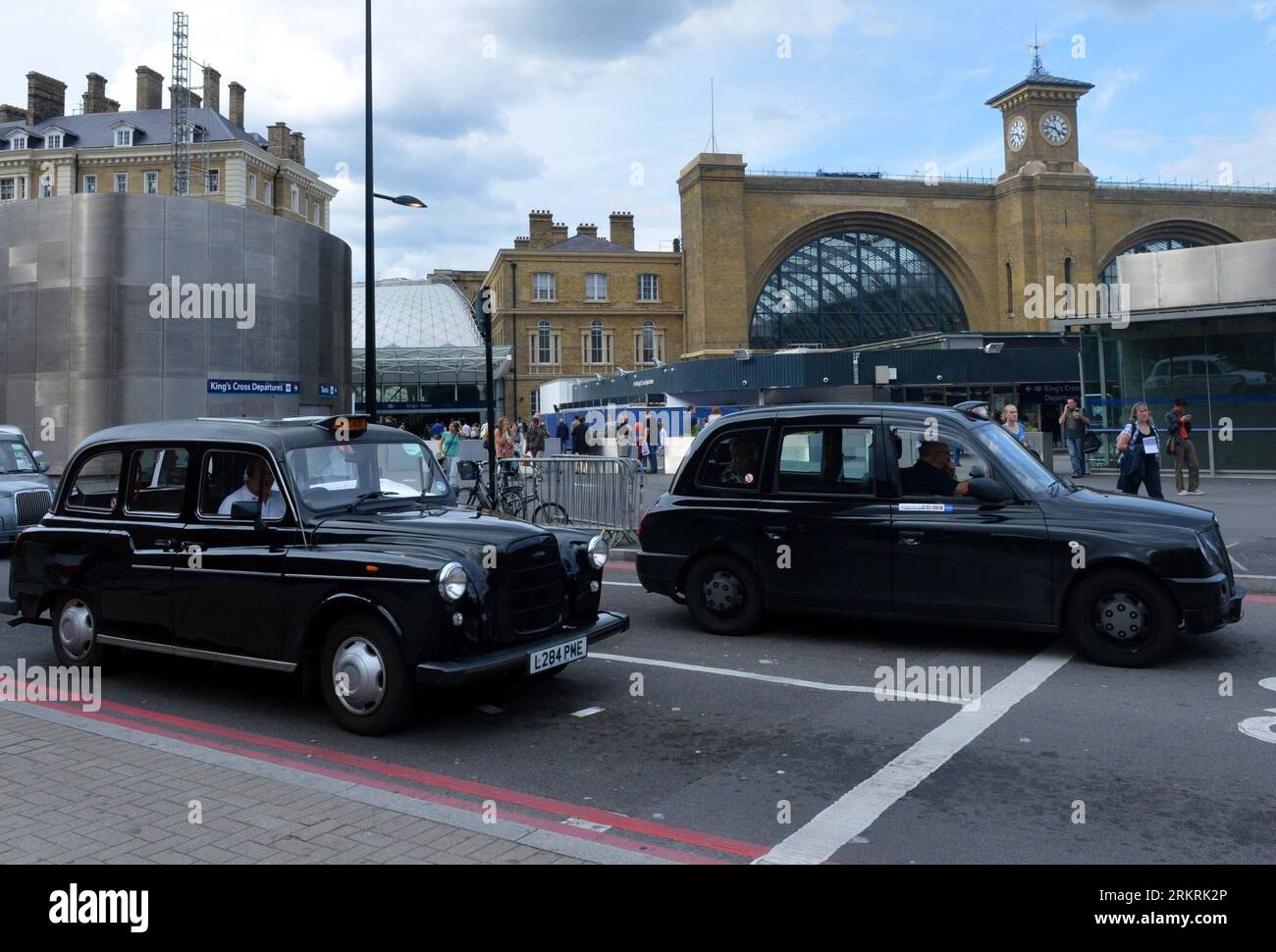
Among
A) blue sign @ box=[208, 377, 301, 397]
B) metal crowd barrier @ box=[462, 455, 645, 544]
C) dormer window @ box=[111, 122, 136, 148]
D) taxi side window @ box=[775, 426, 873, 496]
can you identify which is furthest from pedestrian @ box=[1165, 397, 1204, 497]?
dormer window @ box=[111, 122, 136, 148]

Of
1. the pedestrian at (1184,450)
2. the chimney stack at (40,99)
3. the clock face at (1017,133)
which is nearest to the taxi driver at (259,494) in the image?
the pedestrian at (1184,450)

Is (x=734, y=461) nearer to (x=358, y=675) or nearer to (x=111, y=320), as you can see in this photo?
(x=358, y=675)

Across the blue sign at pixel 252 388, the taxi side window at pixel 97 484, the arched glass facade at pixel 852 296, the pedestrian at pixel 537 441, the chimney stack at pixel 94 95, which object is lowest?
the taxi side window at pixel 97 484

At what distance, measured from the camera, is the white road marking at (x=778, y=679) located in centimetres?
648

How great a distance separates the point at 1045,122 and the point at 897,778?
6879 cm

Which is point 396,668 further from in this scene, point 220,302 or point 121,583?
point 220,302

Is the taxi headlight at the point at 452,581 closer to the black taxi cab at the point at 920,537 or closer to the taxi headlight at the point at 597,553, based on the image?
the taxi headlight at the point at 597,553

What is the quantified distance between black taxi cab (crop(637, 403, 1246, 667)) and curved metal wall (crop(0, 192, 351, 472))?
26.7m

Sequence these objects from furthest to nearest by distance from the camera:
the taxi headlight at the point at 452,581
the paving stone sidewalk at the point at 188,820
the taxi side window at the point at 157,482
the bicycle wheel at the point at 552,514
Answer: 1. the bicycle wheel at the point at 552,514
2. the taxi side window at the point at 157,482
3. the taxi headlight at the point at 452,581
4. the paving stone sidewalk at the point at 188,820

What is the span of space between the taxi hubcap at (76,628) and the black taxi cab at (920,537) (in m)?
4.27

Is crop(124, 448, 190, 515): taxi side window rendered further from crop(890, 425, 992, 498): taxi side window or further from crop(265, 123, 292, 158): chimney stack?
crop(265, 123, 292, 158): chimney stack

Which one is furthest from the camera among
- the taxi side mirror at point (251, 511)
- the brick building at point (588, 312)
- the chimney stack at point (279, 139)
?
the chimney stack at point (279, 139)

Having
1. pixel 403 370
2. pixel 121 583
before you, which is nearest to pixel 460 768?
pixel 121 583

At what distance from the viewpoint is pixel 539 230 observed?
77.4 m
